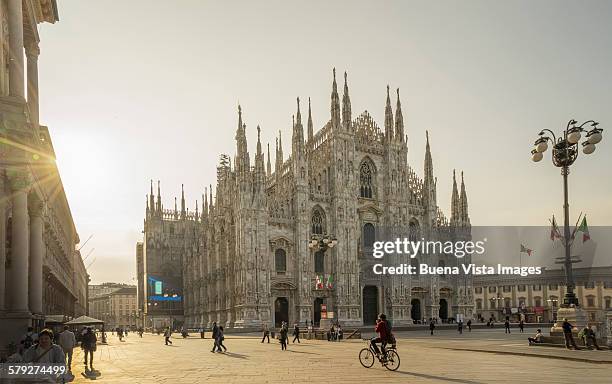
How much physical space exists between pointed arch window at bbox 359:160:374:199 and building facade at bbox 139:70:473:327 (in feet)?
0.37

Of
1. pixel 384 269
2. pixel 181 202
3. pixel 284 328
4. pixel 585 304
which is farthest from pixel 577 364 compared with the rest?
pixel 181 202

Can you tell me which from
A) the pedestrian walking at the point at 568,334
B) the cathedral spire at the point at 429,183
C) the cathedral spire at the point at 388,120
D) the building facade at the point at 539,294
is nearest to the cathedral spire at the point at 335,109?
the cathedral spire at the point at 388,120

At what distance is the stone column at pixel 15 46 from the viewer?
2033 centimetres

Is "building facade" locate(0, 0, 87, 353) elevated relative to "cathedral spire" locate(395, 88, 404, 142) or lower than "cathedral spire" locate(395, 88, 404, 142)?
lower

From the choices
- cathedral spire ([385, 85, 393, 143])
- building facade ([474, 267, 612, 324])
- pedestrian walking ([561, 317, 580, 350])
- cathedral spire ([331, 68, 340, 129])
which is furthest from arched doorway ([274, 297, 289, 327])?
pedestrian walking ([561, 317, 580, 350])

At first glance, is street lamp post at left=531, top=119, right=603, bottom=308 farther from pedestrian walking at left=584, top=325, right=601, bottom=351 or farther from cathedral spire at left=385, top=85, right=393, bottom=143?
cathedral spire at left=385, top=85, right=393, bottom=143

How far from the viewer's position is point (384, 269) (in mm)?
68688

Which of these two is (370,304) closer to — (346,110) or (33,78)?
(346,110)

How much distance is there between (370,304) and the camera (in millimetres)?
69125

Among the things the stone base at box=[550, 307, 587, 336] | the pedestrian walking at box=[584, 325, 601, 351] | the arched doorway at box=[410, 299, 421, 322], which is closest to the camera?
the pedestrian walking at box=[584, 325, 601, 351]

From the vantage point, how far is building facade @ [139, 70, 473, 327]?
61.2 m

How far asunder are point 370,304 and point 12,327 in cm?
5262

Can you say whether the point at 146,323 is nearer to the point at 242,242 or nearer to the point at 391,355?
the point at 242,242

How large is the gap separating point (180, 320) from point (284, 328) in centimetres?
7101
